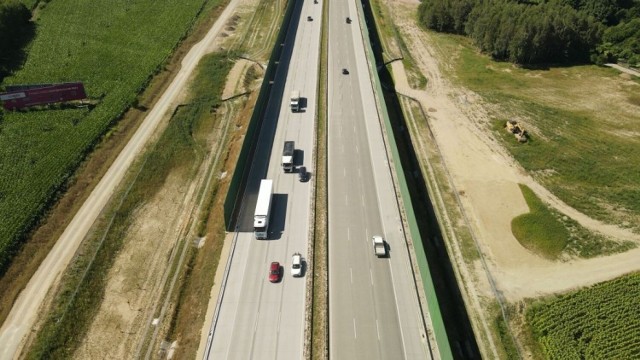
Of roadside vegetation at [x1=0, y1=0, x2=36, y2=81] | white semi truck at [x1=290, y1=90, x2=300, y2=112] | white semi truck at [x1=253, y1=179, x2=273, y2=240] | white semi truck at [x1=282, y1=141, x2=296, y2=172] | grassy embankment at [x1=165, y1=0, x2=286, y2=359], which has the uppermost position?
roadside vegetation at [x1=0, y1=0, x2=36, y2=81]

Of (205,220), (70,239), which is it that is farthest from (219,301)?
(70,239)

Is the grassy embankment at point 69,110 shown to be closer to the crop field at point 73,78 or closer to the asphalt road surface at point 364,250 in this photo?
the crop field at point 73,78

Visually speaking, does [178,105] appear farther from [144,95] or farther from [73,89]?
[73,89]

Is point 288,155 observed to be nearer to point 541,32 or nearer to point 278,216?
point 278,216

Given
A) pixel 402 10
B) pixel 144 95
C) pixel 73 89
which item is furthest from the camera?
pixel 402 10

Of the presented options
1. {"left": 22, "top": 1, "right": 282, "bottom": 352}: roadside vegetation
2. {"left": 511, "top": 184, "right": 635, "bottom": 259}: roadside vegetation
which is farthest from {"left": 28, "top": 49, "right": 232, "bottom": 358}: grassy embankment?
{"left": 511, "top": 184, "right": 635, "bottom": 259}: roadside vegetation

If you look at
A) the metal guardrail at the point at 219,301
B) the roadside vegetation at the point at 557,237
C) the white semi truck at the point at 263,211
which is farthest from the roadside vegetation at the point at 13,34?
the roadside vegetation at the point at 557,237

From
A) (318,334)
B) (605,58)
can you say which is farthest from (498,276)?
(605,58)

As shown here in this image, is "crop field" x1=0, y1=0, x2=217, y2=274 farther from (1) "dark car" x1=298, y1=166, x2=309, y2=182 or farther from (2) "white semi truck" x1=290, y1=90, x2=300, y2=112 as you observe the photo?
(1) "dark car" x1=298, y1=166, x2=309, y2=182
